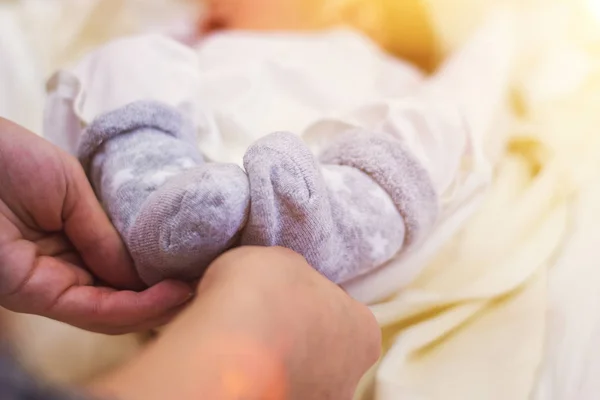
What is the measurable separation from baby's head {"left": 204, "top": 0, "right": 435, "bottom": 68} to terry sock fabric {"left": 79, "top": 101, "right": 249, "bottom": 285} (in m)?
0.44

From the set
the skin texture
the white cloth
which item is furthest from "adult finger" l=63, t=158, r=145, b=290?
the skin texture

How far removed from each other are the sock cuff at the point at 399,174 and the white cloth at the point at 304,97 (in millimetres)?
26

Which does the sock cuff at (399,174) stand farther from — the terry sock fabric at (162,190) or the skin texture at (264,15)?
the skin texture at (264,15)

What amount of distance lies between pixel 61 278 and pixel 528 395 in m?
0.36

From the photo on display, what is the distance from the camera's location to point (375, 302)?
54 cm

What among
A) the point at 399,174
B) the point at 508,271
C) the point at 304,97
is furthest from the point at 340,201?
the point at 304,97

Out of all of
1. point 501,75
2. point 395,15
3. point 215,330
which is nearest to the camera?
point 215,330

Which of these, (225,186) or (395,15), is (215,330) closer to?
(225,186)

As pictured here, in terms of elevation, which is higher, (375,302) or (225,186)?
(225,186)

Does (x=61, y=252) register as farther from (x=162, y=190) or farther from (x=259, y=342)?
(x=259, y=342)

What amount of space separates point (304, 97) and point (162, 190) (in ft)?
1.15

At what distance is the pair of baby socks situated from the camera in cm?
42

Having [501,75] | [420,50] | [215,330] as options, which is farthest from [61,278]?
[420,50]

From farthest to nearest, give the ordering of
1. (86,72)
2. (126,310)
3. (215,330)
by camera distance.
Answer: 1. (86,72)
2. (126,310)
3. (215,330)
